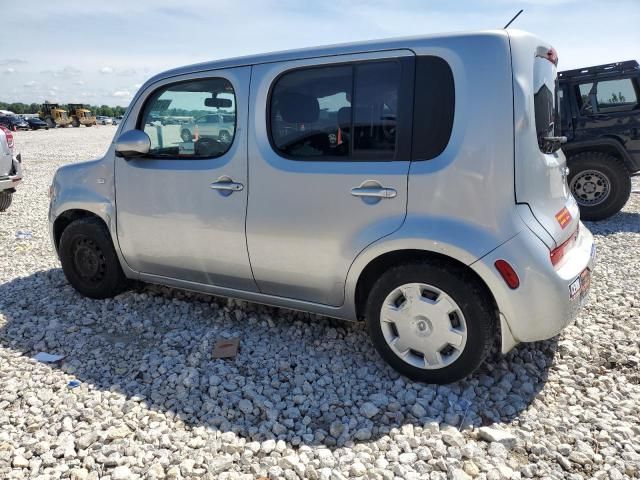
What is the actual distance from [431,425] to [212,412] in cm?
119

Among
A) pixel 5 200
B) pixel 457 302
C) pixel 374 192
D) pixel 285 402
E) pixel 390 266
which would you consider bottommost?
pixel 285 402

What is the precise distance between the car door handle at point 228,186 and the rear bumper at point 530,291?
1607 millimetres

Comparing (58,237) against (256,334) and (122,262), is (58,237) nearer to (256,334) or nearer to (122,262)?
(122,262)

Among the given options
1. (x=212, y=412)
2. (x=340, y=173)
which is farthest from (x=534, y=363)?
(x=212, y=412)

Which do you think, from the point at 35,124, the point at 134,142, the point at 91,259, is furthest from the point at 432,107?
the point at 35,124

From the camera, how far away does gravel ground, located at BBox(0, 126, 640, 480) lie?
96.1 inches

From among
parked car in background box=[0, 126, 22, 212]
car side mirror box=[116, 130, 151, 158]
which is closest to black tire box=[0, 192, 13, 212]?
parked car in background box=[0, 126, 22, 212]

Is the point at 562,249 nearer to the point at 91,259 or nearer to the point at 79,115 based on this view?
the point at 91,259

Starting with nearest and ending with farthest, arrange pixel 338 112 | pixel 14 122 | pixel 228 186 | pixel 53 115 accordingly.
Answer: pixel 338 112
pixel 228 186
pixel 14 122
pixel 53 115

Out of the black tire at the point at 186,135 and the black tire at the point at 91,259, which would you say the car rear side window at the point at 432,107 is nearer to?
the black tire at the point at 186,135

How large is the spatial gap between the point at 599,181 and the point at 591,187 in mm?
134

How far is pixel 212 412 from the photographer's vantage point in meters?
2.84

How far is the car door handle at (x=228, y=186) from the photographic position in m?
3.42

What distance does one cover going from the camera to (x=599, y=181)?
7574mm
